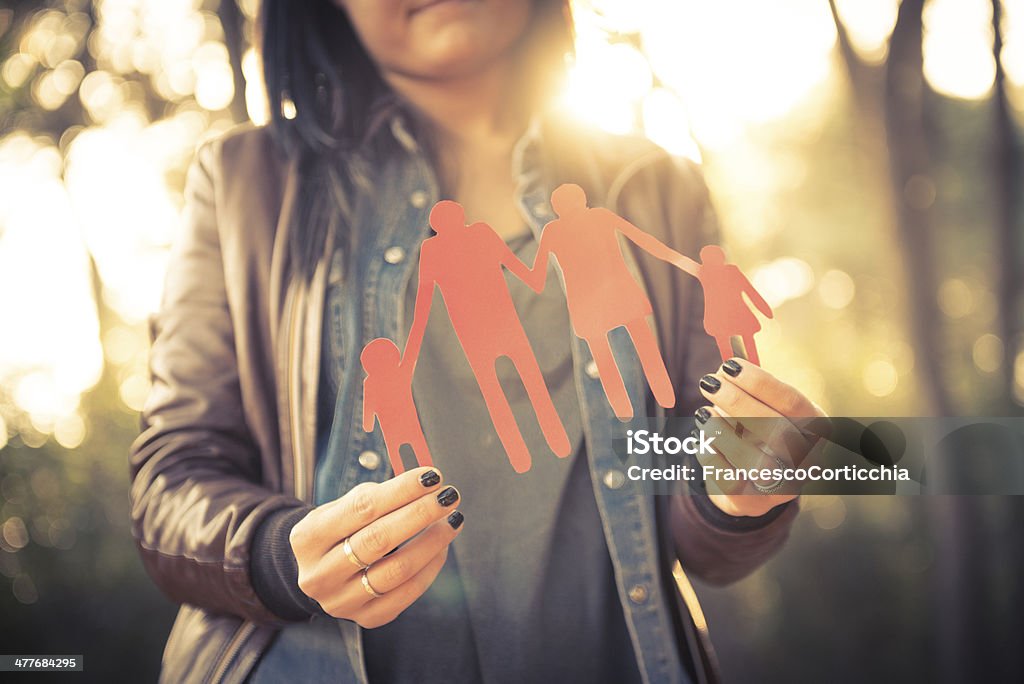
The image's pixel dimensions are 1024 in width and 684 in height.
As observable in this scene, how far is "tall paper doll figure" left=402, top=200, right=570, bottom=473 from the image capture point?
3.44 ft

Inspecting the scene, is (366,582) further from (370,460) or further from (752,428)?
(752,428)

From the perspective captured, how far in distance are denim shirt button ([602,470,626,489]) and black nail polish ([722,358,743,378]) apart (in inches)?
8.3

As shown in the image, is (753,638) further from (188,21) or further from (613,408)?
(188,21)

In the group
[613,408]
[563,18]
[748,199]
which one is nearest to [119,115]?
[563,18]

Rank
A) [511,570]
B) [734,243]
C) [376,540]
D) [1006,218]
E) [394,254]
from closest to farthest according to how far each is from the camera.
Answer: [376,540], [511,570], [394,254], [734,243], [1006,218]

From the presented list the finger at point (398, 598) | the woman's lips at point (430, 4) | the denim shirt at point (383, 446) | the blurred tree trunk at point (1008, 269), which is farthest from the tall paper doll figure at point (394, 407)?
the blurred tree trunk at point (1008, 269)

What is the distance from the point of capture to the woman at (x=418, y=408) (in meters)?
0.98

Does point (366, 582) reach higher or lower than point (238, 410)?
lower

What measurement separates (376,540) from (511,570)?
21 centimetres

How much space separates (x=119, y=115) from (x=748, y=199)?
1.24 meters

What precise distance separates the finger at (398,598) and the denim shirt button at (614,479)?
0.81 feet

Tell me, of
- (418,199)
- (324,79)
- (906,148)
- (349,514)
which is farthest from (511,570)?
(906,148)

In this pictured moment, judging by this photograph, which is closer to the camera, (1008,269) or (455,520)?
(455,520)

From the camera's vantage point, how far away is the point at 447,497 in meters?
0.94
